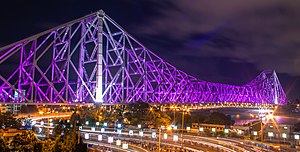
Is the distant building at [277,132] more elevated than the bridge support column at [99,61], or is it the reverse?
the bridge support column at [99,61]

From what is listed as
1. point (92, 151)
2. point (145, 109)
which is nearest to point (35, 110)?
point (145, 109)

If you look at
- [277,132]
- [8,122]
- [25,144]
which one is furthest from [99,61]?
[25,144]

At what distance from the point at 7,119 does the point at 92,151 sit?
68.0ft

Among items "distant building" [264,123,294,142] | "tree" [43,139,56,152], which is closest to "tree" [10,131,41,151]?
"tree" [43,139,56,152]

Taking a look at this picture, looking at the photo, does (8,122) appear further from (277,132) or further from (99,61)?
(277,132)

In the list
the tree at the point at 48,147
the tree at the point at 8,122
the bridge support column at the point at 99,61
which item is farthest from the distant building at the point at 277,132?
the tree at the point at 8,122

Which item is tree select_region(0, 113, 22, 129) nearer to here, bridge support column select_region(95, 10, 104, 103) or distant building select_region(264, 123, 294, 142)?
bridge support column select_region(95, 10, 104, 103)

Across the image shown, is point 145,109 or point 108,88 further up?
point 108,88

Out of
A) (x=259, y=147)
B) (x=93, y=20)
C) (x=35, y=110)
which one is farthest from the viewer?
(x=35, y=110)

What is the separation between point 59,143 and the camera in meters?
22.5

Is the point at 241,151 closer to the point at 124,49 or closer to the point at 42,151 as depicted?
the point at 42,151

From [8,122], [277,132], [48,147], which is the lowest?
[277,132]

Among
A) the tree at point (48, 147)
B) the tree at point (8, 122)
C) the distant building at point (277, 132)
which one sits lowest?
the distant building at point (277, 132)

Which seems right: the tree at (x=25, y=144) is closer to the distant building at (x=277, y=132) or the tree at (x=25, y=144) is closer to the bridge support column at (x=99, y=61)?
the distant building at (x=277, y=132)
